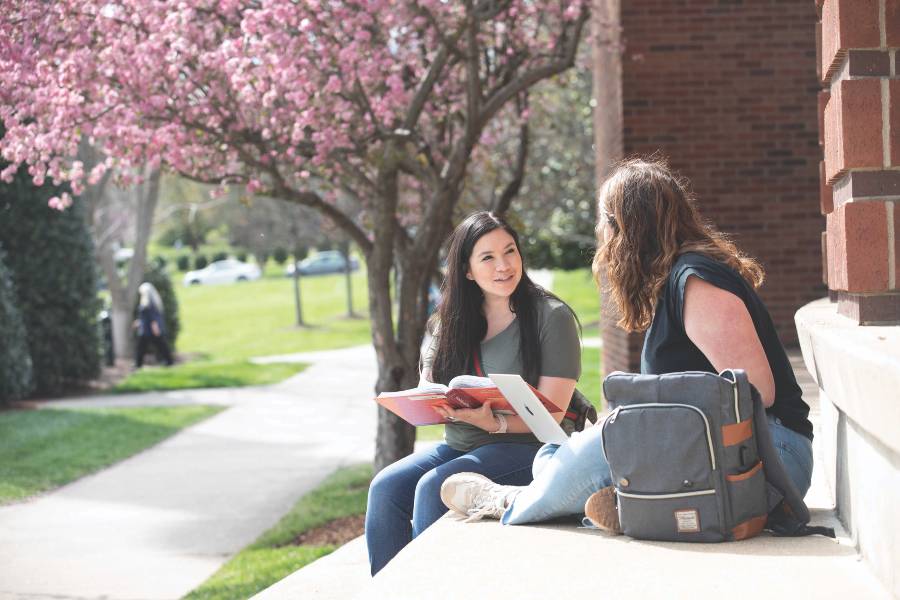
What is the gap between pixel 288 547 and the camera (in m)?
7.69

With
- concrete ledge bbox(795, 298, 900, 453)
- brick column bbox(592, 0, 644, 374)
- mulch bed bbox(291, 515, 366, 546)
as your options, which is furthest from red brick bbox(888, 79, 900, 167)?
brick column bbox(592, 0, 644, 374)

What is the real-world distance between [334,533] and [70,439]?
535 cm

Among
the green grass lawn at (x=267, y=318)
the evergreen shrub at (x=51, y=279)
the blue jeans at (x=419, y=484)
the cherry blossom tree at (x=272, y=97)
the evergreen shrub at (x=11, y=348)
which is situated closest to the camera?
the blue jeans at (x=419, y=484)

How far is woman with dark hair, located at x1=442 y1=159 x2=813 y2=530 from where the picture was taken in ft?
12.2

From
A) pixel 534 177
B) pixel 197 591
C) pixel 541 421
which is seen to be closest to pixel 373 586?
pixel 541 421

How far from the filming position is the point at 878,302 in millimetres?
3680

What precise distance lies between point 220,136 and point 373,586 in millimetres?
4554

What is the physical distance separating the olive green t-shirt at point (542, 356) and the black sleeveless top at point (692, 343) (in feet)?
2.52

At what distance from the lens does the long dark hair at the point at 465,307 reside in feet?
16.0

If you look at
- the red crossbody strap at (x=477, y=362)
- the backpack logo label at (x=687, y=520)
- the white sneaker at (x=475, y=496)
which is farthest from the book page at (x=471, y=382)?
the backpack logo label at (x=687, y=520)

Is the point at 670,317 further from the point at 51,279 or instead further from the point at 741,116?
the point at 51,279

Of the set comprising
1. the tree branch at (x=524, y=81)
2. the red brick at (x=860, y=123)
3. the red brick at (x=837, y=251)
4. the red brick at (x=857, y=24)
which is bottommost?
the red brick at (x=837, y=251)

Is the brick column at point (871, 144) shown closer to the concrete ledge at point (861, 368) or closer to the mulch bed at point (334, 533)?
the concrete ledge at point (861, 368)

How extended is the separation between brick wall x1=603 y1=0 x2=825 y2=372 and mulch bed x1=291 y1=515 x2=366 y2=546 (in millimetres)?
3178
